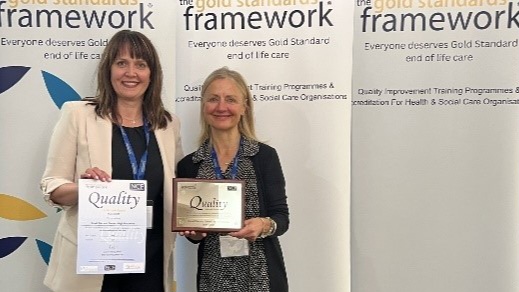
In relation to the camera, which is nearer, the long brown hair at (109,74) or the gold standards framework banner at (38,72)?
the long brown hair at (109,74)

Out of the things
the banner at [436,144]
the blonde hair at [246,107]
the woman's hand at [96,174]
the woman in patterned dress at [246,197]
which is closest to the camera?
the woman's hand at [96,174]

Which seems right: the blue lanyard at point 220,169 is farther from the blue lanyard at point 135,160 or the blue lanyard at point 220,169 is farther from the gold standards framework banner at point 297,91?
the gold standards framework banner at point 297,91

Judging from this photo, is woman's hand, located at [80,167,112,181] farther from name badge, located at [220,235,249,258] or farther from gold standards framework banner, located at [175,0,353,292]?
gold standards framework banner, located at [175,0,353,292]

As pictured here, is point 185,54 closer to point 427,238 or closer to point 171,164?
point 171,164

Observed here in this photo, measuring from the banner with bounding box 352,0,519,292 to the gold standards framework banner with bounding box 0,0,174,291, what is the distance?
109 cm

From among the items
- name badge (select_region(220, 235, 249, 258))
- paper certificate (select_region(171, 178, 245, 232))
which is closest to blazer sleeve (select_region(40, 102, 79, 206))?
paper certificate (select_region(171, 178, 245, 232))

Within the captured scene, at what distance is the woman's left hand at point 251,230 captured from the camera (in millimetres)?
2111

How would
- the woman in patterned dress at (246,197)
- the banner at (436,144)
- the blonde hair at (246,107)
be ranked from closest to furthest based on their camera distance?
the woman in patterned dress at (246,197) → the blonde hair at (246,107) → the banner at (436,144)

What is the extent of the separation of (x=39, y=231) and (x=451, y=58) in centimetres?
229

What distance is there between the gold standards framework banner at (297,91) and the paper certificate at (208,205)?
651 millimetres

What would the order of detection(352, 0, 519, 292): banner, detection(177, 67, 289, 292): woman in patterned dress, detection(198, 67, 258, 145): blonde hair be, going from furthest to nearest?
detection(352, 0, 519, 292): banner
detection(198, 67, 258, 145): blonde hair
detection(177, 67, 289, 292): woman in patterned dress

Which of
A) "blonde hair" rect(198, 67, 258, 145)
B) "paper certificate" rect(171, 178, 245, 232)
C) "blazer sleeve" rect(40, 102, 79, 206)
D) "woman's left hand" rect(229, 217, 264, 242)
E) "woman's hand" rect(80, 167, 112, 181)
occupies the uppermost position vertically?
"blonde hair" rect(198, 67, 258, 145)

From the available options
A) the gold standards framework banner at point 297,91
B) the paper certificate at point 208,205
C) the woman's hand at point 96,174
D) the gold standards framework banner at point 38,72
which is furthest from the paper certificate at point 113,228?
the gold standards framework banner at point 38,72

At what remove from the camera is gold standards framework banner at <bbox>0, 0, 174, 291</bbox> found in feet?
8.95
